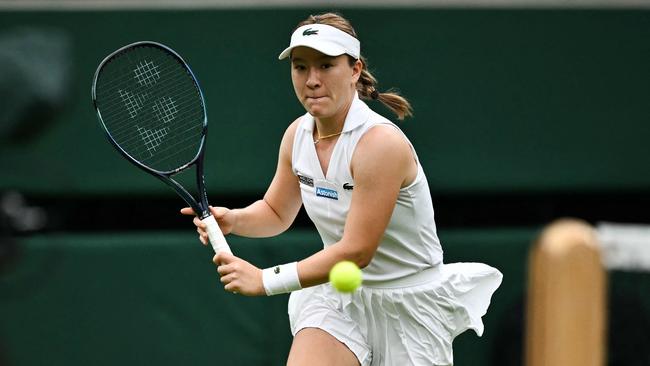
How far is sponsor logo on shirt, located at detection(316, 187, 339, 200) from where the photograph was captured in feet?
12.2

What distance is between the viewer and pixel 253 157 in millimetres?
5738

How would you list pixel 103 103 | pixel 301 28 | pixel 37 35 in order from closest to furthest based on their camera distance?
pixel 301 28
pixel 103 103
pixel 37 35

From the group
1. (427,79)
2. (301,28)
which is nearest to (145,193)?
(427,79)

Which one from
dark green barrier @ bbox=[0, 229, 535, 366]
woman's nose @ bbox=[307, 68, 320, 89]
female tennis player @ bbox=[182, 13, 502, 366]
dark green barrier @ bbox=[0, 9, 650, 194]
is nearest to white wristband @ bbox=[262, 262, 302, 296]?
female tennis player @ bbox=[182, 13, 502, 366]

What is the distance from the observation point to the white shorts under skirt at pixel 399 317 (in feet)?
12.5

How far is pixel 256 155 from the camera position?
574cm

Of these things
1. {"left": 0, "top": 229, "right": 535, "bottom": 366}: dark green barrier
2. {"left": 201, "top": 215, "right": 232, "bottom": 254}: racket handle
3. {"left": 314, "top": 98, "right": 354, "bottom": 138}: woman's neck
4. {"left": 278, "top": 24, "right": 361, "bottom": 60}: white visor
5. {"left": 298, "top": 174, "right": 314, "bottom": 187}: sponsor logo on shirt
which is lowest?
{"left": 0, "top": 229, "right": 535, "bottom": 366}: dark green barrier

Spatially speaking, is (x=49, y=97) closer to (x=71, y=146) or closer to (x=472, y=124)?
(x=71, y=146)

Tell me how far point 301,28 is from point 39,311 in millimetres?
2606

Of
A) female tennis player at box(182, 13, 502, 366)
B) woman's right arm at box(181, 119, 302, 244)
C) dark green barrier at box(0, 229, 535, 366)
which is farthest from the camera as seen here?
dark green barrier at box(0, 229, 535, 366)

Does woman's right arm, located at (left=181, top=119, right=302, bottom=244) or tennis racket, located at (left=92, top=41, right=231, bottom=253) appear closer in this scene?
woman's right arm, located at (left=181, top=119, right=302, bottom=244)

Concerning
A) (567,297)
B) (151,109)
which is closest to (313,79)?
(151,109)

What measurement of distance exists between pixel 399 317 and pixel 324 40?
93 centimetres

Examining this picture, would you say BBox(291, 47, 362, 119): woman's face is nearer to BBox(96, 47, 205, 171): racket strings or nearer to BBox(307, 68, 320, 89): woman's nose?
BBox(307, 68, 320, 89): woman's nose
